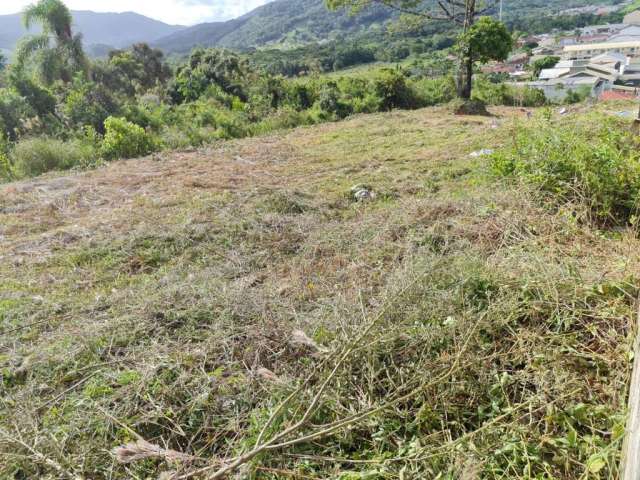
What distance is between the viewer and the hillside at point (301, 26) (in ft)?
289

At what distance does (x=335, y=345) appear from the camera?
5.85 feet

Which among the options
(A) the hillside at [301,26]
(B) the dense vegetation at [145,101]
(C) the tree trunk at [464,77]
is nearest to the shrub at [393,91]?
(B) the dense vegetation at [145,101]

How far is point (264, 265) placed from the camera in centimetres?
307

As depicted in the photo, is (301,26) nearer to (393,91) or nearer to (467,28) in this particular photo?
(393,91)

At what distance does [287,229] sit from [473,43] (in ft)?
27.9

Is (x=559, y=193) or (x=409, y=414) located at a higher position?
(x=559, y=193)

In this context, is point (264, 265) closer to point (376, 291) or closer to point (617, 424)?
point (376, 291)

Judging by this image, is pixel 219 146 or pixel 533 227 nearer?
pixel 533 227

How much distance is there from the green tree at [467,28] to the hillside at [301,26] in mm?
75472

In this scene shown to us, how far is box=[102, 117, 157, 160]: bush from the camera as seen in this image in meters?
7.43

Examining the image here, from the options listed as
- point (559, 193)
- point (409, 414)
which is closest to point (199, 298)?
point (409, 414)

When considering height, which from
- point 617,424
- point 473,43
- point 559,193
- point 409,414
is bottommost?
point 409,414

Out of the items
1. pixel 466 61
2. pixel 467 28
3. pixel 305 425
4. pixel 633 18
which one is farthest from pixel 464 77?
pixel 633 18

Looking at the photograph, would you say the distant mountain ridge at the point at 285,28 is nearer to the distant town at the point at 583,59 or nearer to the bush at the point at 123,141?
the distant town at the point at 583,59
